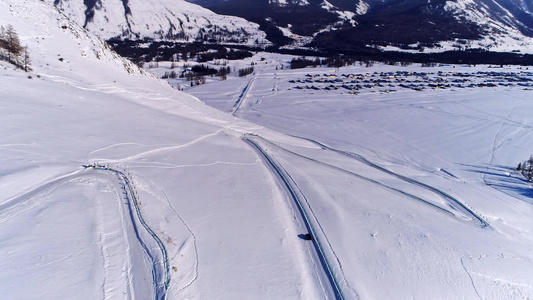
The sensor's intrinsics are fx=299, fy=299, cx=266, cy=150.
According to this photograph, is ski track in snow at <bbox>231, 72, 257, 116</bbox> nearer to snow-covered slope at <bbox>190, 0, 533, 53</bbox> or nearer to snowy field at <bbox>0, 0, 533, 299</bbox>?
snowy field at <bbox>0, 0, 533, 299</bbox>

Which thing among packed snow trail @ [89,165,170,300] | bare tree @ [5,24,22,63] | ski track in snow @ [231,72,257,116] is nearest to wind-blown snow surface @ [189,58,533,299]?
ski track in snow @ [231,72,257,116]

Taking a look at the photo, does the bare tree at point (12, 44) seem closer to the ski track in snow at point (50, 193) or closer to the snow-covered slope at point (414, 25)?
→ the ski track in snow at point (50, 193)

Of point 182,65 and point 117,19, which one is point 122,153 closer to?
point 182,65

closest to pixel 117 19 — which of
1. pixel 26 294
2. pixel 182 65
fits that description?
pixel 182 65

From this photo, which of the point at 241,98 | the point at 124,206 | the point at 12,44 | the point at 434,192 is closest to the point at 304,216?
the point at 124,206

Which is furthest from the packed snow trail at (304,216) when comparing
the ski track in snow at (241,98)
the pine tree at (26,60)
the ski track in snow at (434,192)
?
the ski track in snow at (241,98)

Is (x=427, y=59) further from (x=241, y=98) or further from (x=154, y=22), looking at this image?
(x=154, y=22)
